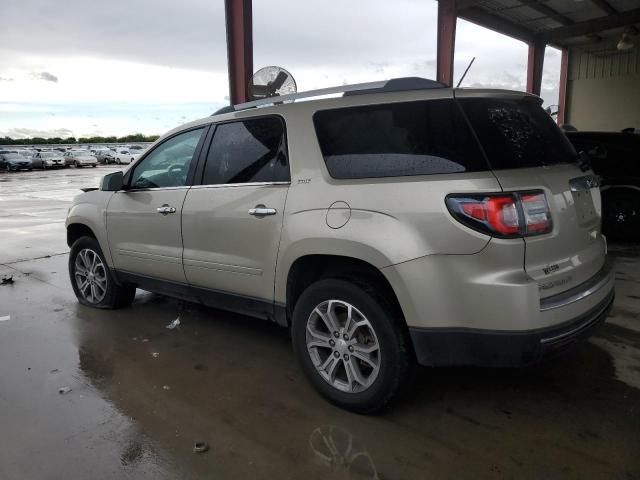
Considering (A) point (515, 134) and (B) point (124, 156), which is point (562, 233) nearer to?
(A) point (515, 134)

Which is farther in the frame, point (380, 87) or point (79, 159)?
point (79, 159)

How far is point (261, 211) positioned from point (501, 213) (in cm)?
149

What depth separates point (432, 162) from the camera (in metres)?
2.63

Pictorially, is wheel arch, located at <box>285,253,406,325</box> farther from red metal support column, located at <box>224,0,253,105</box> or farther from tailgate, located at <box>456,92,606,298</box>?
red metal support column, located at <box>224,0,253,105</box>

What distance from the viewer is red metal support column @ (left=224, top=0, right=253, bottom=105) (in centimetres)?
807

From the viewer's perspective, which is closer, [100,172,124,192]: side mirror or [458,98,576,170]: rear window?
[458,98,576,170]: rear window

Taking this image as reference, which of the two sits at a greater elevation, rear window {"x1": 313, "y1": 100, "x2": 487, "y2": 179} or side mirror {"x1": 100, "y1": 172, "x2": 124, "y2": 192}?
rear window {"x1": 313, "y1": 100, "x2": 487, "y2": 179}

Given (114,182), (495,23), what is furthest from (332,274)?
(495,23)

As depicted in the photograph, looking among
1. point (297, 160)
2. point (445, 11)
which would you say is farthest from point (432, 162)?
point (445, 11)

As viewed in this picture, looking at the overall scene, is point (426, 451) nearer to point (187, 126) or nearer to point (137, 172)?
point (187, 126)

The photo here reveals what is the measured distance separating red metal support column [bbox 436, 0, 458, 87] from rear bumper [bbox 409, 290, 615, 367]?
10.5 meters

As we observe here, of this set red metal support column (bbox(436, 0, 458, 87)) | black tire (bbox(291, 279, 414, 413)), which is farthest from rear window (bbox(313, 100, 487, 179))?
red metal support column (bbox(436, 0, 458, 87))

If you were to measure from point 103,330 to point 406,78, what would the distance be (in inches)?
127

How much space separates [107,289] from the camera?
15.9ft
